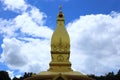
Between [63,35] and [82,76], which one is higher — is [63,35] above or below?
above

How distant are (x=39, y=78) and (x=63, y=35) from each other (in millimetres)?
4165

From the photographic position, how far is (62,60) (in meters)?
40.7

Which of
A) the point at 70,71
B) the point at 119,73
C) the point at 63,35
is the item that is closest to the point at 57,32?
the point at 63,35

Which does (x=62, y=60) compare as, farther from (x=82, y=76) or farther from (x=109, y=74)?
(x=109, y=74)

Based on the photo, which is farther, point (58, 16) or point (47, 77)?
point (58, 16)

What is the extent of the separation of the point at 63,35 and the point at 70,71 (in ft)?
10.1

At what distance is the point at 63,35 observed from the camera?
135ft

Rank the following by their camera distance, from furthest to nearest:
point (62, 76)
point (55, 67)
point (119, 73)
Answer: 1. point (119, 73)
2. point (55, 67)
3. point (62, 76)

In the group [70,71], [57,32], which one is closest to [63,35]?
[57,32]

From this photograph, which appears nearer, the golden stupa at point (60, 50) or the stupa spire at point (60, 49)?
the golden stupa at point (60, 50)

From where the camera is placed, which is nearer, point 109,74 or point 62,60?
point 62,60

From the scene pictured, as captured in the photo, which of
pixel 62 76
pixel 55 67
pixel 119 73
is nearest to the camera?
pixel 62 76

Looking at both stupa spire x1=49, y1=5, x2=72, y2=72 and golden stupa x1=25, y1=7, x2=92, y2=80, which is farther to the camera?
stupa spire x1=49, y1=5, x2=72, y2=72

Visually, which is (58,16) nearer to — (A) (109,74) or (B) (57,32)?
(B) (57,32)
